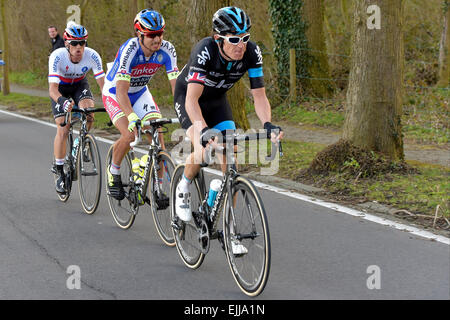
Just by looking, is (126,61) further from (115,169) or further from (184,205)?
(184,205)

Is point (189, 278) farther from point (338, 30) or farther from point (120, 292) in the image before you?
point (338, 30)

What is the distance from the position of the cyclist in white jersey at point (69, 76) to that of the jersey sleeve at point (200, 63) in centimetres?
254

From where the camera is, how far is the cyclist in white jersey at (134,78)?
21.2ft

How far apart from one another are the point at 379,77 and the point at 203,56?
4411 millimetres

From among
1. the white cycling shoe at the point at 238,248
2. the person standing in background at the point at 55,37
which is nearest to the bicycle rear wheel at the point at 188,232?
the white cycling shoe at the point at 238,248

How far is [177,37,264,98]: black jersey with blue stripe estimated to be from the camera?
5.28m

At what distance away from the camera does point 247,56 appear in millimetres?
5402

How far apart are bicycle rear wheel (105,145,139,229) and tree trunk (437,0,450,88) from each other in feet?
35.8

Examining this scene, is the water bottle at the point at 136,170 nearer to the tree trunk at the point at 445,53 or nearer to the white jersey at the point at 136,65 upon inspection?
the white jersey at the point at 136,65

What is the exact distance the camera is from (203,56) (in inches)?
207

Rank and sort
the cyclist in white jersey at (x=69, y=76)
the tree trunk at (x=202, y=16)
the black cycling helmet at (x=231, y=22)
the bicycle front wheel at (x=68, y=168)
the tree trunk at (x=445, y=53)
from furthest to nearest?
1. the tree trunk at (x=445, y=53)
2. the tree trunk at (x=202, y=16)
3. the bicycle front wheel at (x=68, y=168)
4. the cyclist in white jersey at (x=69, y=76)
5. the black cycling helmet at (x=231, y=22)

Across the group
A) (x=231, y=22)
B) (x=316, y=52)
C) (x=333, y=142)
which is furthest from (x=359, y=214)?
(x=316, y=52)

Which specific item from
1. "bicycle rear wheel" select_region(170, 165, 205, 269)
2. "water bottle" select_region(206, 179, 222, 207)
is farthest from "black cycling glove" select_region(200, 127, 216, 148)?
"bicycle rear wheel" select_region(170, 165, 205, 269)
